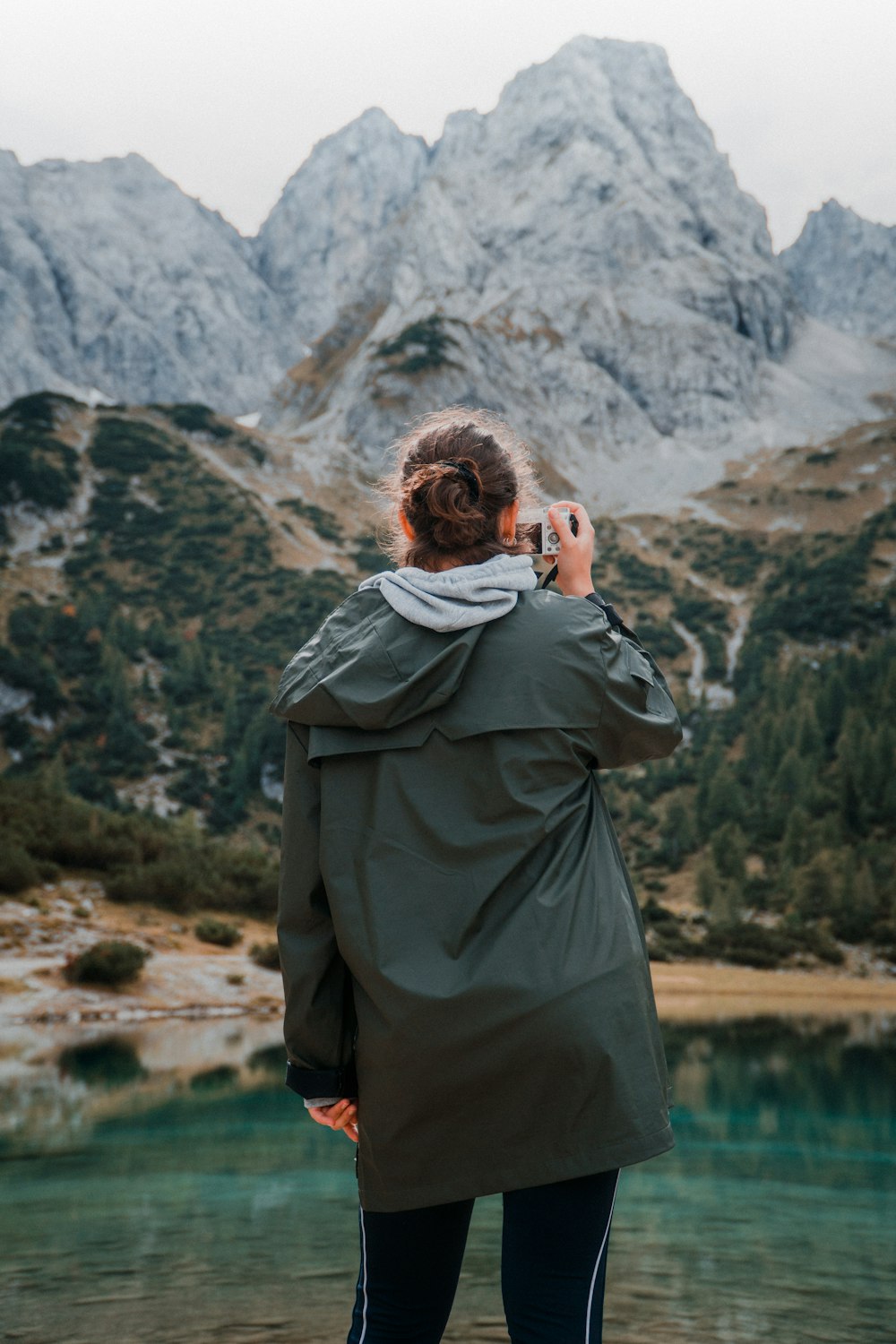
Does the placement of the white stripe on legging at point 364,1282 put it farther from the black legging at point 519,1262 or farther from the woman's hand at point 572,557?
the woman's hand at point 572,557

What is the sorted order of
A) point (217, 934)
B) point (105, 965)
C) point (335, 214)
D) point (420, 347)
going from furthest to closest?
point (335, 214) < point (420, 347) < point (217, 934) < point (105, 965)

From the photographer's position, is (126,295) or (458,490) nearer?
(458,490)

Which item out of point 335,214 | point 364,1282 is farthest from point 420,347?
point 364,1282

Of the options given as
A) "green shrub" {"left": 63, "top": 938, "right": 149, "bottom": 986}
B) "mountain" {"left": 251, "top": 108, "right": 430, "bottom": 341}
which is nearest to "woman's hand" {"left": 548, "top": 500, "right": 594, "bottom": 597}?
"green shrub" {"left": 63, "top": 938, "right": 149, "bottom": 986}

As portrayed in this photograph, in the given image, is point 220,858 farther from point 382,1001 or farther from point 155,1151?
point 382,1001

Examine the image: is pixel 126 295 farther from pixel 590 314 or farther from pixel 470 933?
pixel 470 933

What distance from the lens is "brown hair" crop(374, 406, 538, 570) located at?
1590 millimetres

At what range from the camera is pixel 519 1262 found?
4.60 ft

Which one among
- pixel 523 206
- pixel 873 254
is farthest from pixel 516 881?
pixel 873 254

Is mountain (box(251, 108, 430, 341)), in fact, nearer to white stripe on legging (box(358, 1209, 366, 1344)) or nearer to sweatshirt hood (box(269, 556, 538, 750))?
sweatshirt hood (box(269, 556, 538, 750))

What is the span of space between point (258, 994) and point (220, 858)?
4849mm

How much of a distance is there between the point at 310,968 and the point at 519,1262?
44cm

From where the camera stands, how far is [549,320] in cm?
8206

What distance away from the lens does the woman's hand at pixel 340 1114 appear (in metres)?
1.53
